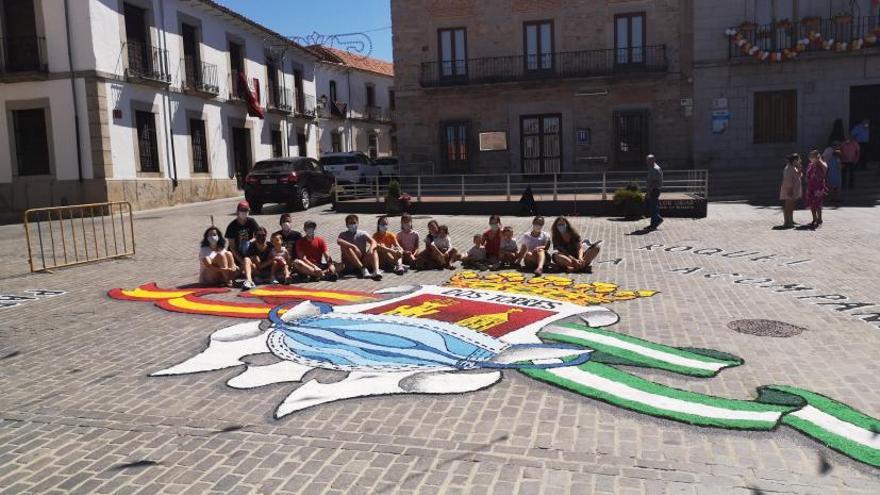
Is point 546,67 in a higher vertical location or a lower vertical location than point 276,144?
higher

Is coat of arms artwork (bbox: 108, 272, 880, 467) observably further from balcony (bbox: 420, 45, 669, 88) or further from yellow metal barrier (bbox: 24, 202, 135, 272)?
balcony (bbox: 420, 45, 669, 88)

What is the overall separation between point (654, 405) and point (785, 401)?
926 millimetres

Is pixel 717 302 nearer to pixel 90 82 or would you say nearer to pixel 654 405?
pixel 654 405

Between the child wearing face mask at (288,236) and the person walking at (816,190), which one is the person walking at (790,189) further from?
the child wearing face mask at (288,236)

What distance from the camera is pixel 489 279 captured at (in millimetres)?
9742

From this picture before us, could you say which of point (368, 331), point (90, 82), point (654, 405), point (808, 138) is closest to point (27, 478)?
point (368, 331)

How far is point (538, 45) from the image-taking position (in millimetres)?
26656

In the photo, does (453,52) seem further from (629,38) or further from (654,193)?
(654,193)

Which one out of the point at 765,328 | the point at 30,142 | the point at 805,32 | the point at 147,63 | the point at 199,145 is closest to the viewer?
the point at 765,328

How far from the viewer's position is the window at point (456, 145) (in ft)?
90.9

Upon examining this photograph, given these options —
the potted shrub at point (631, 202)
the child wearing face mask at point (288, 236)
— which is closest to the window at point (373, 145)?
the potted shrub at point (631, 202)

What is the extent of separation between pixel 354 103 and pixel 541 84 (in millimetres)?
20375

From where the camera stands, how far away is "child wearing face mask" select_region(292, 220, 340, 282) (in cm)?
994

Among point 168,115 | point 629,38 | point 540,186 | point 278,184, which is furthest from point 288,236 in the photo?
point 629,38
